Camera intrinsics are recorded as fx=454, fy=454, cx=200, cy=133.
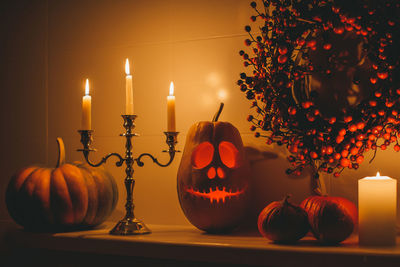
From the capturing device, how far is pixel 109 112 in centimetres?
140

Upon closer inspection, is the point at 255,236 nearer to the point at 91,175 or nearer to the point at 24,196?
the point at 91,175

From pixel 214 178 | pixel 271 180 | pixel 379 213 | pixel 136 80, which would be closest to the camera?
pixel 379 213

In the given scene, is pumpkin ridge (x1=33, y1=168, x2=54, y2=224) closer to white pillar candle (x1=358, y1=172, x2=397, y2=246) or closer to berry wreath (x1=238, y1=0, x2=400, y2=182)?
berry wreath (x1=238, y1=0, x2=400, y2=182)

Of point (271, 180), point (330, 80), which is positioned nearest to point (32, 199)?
point (271, 180)

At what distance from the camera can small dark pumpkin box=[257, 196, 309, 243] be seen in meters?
0.94

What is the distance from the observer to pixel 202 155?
3.72ft

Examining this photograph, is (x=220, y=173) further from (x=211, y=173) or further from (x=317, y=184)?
(x=317, y=184)

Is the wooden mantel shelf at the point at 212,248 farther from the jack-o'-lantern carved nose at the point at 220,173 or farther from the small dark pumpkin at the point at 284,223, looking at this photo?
the jack-o'-lantern carved nose at the point at 220,173

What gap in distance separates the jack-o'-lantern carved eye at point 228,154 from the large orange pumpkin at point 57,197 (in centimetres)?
32

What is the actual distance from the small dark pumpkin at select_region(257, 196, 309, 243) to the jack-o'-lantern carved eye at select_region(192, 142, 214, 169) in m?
0.23

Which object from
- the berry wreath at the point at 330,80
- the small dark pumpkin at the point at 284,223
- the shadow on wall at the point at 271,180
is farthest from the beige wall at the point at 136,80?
the small dark pumpkin at the point at 284,223

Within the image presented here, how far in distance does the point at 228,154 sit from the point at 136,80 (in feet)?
1.35

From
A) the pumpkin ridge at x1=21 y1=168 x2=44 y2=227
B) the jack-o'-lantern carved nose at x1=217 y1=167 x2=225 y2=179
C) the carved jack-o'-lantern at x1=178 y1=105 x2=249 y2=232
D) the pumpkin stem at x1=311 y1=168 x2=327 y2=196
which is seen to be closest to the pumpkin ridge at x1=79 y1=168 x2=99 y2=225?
the pumpkin ridge at x1=21 y1=168 x2=44 y2=227

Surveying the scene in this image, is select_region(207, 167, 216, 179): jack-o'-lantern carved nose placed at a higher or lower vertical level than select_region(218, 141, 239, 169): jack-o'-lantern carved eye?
lower
